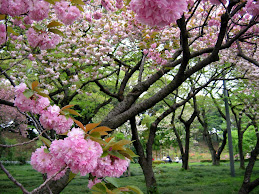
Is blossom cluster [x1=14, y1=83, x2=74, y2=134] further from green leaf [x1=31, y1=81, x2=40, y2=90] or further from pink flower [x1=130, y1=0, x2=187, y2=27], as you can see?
pink flower [x1=130, y1=0, x2=187, y2=27]

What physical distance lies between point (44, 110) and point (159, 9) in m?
1.00

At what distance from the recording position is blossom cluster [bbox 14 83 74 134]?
59.2 inches

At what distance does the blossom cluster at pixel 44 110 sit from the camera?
4.94 ft

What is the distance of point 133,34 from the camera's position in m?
5.47

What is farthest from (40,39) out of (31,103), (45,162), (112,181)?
(112,181)

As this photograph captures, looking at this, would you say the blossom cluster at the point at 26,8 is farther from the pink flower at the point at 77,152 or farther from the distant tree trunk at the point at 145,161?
the distant tree trunk at the point at 145,161

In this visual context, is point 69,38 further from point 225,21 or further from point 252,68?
point 252,68

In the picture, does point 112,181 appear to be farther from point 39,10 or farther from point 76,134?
point 39,10

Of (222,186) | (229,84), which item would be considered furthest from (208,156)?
(222,186)

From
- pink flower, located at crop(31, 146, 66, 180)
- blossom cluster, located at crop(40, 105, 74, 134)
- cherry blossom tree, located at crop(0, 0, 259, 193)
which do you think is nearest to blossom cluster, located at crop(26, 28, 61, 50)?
cherry blossom tree, located at crop(0, 0, 259, 193)

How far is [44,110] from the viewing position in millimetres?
1580

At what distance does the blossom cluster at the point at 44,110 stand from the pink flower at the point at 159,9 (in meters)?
0.83

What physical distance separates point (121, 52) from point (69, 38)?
4.58ft

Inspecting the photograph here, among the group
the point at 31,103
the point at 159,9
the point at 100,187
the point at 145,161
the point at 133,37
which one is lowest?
the point at 145,161
